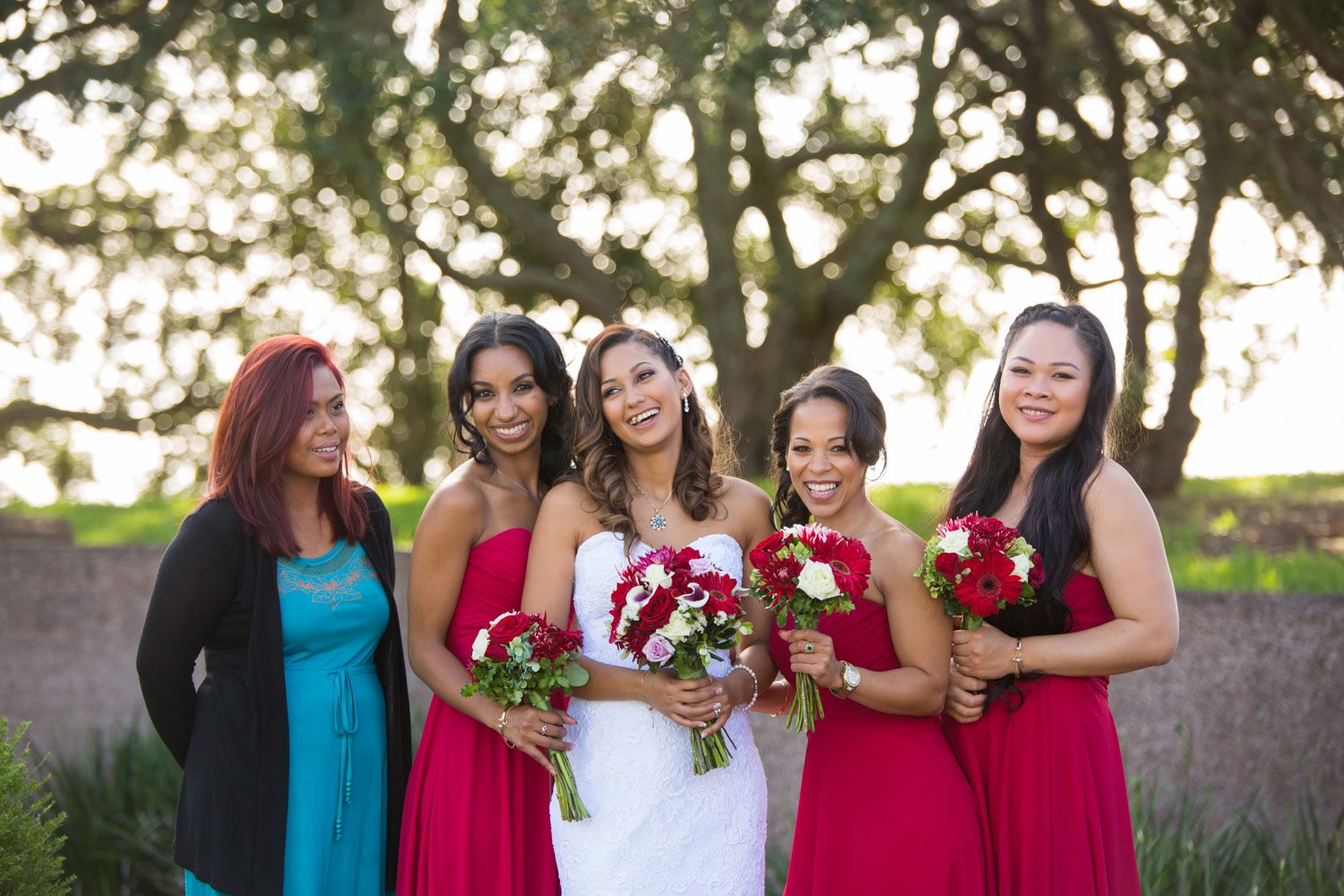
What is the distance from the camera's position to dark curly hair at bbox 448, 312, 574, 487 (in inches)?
158

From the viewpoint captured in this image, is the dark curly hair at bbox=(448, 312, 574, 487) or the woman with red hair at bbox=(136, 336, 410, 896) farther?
the dark curly hair at bbox=(448, 312, 574, 487)

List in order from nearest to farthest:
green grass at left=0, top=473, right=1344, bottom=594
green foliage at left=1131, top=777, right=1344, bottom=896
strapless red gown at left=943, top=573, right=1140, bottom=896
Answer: strapless red gown at left=943, top=573, right=1140, bottom=896
green foliage at left=1131, top=777, right=1344, bottom=896
green grass at left=0, top=473, right=1344, bottom=594

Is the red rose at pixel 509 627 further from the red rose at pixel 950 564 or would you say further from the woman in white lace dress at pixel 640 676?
the red rose at pixel 950 564

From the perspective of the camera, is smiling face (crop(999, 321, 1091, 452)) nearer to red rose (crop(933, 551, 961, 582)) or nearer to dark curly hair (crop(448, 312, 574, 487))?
red rose (crop(933, 551, 961, 582))

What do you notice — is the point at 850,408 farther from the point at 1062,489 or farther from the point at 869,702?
the point at 869,702

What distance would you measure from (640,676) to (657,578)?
0.51m

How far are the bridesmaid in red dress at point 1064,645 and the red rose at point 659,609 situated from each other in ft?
3.34

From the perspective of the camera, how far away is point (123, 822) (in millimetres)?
6277

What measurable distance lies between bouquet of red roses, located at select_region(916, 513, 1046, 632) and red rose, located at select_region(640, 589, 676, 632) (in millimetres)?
803

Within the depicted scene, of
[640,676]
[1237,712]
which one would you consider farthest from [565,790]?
[1237,712]

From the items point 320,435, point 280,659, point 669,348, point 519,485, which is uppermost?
point 669,348

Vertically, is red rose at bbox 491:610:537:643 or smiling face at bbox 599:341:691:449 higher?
Answer: smiling face at bbox 599:341:691:449

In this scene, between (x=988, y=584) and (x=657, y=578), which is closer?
(x=657, y=578)

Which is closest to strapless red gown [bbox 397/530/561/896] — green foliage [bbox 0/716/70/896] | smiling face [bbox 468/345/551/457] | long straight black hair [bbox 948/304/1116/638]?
smiling face [bbox 468/345/551/457]
